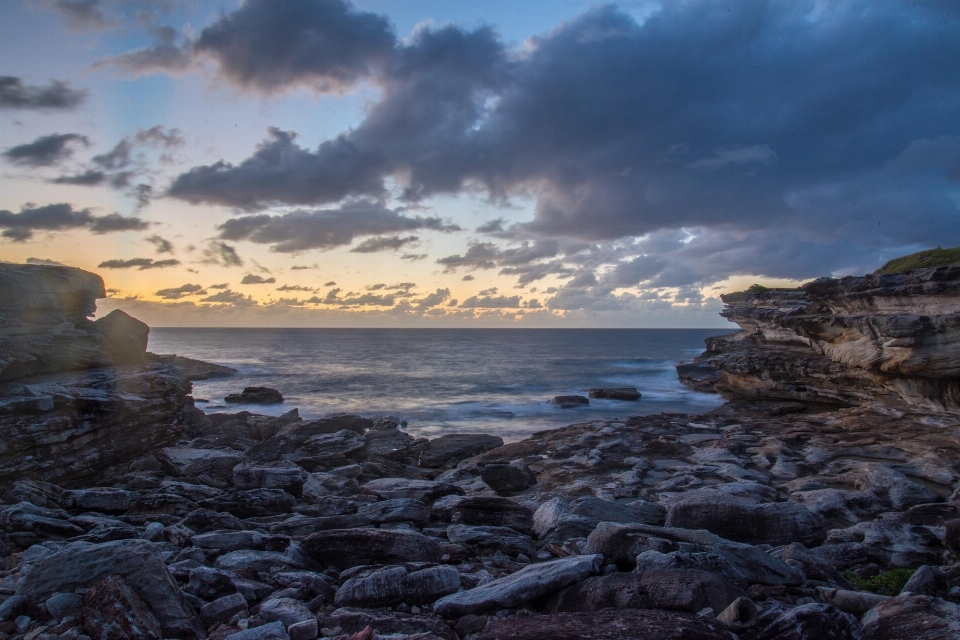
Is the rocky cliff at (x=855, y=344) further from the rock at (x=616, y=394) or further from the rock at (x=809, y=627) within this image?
the rock at (x=809, y=627)

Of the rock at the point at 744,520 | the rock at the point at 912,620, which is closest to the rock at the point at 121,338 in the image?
the rock at the point at 744,520

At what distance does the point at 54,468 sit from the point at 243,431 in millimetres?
13058

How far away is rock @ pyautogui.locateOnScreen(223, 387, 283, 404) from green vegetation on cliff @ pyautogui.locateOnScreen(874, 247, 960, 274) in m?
48.8

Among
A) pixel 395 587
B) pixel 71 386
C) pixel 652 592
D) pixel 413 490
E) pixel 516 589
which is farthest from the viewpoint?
pixel 71 386

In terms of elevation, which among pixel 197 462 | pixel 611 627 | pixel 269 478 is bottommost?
pixel 197 462

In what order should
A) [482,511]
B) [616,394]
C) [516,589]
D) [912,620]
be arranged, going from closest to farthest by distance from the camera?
[912,620] < [516,589] < [482,511] < [616,394]

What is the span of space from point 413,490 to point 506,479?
157 inches

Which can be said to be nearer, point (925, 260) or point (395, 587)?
point (395, 587)

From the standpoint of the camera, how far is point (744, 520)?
10.8 m

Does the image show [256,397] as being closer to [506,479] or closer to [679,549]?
[506,479]

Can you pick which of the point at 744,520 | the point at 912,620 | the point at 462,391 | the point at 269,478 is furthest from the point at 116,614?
the point at 462,391

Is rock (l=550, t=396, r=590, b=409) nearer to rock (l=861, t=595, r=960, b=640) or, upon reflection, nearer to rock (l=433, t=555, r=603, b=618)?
rock (l=433, t=555, r=603, b=618)

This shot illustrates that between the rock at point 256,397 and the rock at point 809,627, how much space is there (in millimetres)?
47151

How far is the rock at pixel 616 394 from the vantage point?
156 feet
